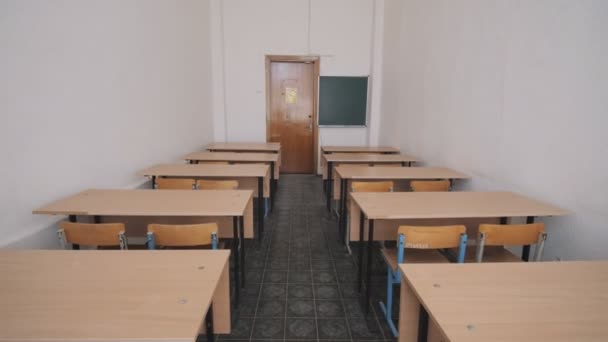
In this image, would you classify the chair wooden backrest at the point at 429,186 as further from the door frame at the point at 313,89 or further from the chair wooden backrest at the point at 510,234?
the door frame at the point at 313,89

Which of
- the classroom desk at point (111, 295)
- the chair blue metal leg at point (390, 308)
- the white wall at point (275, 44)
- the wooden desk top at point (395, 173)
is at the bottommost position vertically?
the chair blue metal leg at point (390, 308)

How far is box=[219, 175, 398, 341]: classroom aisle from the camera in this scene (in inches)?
76.4

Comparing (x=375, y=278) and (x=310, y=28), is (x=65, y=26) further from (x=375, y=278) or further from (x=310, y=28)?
(x=310, y=28)

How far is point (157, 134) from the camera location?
11.7 feet

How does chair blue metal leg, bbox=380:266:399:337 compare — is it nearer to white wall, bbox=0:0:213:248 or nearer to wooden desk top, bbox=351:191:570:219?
wooden desk top, bbox=351:191:570:219

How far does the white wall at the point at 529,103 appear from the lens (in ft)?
5.74

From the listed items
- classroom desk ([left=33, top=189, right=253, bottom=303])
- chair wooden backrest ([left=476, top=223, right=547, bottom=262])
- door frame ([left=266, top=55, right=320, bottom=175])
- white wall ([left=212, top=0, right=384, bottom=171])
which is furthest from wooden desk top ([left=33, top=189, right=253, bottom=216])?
door frame ([left=266, top=55, right=320, bottom=175])

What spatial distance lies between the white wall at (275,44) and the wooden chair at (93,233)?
4782 millimetres

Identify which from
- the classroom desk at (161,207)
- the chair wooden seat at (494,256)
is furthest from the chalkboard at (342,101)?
the chair wooden seat at (494,256)

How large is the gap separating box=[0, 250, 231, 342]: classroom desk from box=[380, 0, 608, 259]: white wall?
2019 millimetres

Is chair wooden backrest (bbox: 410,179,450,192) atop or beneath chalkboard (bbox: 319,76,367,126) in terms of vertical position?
beneath

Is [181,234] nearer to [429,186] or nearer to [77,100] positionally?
[77,100]

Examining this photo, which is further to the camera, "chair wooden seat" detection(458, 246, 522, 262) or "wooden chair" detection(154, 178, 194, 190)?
"wooden chair" detection(154, 178, 194, 190)

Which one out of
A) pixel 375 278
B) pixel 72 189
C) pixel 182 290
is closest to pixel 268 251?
pixel 375 278
